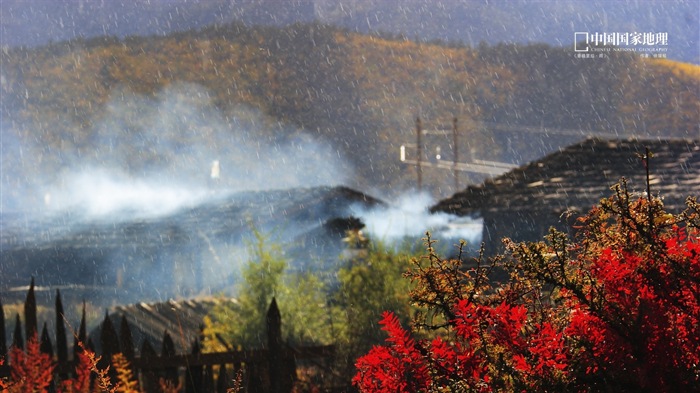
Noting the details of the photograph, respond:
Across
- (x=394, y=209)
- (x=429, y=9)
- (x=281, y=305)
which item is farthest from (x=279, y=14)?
(x=281, y=305)

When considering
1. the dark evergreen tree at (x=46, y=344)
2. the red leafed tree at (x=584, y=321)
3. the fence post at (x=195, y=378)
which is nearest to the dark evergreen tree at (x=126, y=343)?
the fence post at (x=195, y=378)

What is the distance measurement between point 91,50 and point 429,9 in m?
44.6

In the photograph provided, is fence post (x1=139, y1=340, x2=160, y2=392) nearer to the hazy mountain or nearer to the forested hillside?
the forested hillside

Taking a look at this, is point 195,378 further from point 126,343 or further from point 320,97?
point 320,97

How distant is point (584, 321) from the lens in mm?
1923

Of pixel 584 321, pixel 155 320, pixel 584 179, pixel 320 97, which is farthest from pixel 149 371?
pixel 320 97

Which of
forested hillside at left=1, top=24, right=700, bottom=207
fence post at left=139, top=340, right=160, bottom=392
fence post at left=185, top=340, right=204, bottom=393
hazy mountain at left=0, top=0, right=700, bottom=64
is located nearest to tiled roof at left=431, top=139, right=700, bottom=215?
fence post at left=185, top=340, right=204, bottom=393

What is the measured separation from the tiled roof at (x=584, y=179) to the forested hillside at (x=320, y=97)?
205 feet

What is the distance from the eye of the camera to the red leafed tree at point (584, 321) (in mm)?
1850

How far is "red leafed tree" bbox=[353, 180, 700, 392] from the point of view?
1850mm

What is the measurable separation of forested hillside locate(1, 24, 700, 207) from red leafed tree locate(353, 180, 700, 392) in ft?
265

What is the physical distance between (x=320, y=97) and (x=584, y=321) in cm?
9203

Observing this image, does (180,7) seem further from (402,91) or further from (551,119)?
(551,119)

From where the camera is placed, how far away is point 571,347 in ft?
6.47
